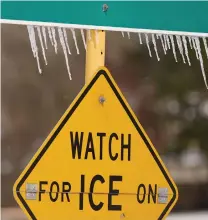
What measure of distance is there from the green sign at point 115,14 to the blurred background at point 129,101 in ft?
16.9

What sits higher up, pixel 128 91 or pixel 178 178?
pixel 128 91

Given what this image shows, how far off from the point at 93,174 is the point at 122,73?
6.10 meters

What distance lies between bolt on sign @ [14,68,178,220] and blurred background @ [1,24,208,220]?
517 cm

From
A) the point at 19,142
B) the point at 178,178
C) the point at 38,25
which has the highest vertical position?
the point at 38,25

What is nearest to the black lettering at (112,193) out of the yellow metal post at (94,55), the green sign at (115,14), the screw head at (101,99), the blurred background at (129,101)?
the screw head at (101,99)

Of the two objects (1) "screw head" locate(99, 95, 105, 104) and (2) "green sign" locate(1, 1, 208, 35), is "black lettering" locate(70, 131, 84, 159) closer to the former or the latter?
(1) "screw head" locate(99, 95, 105, 104)

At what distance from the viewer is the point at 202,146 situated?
28.9 feet

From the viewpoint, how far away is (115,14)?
2.02m

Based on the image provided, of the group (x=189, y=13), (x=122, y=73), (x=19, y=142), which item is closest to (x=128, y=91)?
(x=122, y=73)

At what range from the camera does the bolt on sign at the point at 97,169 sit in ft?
6.46

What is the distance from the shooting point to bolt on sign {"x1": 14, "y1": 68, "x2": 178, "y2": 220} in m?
1.97

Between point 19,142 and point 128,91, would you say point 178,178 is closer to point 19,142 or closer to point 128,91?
point 128,91

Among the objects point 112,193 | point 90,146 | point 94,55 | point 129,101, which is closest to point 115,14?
point 94,55

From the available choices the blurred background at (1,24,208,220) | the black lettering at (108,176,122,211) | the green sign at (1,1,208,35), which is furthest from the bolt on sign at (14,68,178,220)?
the blurred background at (1,24,208,220)
